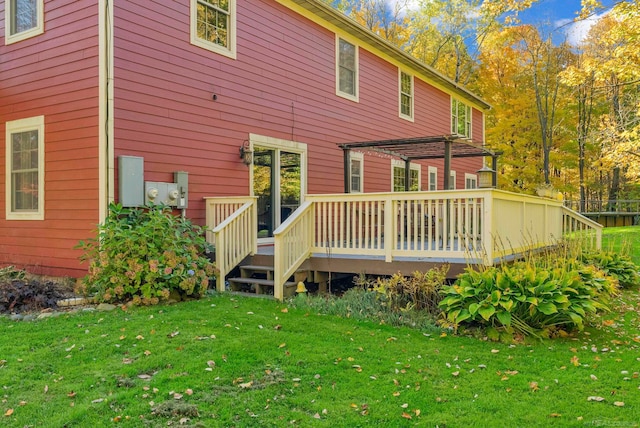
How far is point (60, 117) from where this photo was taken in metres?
7.04

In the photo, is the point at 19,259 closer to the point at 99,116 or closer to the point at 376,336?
the point at 99,116

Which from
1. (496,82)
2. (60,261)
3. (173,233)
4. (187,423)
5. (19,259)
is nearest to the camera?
(187,423)

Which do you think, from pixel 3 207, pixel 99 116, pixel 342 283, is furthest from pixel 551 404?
pixel 3 207

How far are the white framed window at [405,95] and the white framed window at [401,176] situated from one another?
4.26 feet

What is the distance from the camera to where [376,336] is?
16.2 ft

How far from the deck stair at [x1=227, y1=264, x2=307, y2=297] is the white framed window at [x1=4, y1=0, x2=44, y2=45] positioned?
182 inches

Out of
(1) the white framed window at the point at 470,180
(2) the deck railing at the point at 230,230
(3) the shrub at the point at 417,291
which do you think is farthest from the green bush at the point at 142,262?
(1) the white framed window at the point at 470,180

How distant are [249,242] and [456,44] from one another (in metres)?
19.9

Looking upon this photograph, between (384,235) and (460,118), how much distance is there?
11793 mm

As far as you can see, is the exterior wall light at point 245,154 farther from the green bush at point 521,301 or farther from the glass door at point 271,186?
the green bush at point 521,301

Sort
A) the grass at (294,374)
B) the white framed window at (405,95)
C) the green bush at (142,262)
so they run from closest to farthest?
the grass at (294,374) < the green bush at (142,262) < the white framed window at (405,95)

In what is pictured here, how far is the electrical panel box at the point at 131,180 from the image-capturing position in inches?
255

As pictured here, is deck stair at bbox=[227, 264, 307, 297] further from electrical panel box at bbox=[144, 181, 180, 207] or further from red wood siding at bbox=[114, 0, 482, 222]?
electrical panel box at bbox=[144, 181, 180, 207]

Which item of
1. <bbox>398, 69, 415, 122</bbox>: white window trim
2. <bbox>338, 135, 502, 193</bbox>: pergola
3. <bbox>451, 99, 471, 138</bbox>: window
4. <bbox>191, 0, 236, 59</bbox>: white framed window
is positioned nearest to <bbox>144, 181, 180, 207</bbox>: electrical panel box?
<bbox>191, 0, 236, 59</bbox>: white framed window
